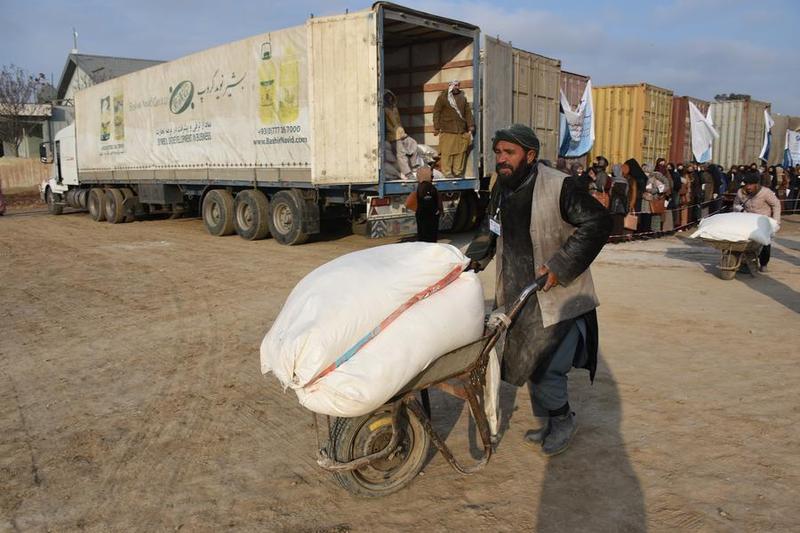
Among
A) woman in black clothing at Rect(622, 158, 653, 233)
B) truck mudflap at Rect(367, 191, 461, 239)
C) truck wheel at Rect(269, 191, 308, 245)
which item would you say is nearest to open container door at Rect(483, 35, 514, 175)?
truck mudflap at Rect(367, 191, 461, 239)

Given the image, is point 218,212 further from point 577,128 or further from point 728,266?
point 728,266

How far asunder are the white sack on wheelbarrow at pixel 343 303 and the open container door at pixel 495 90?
27.6 feet

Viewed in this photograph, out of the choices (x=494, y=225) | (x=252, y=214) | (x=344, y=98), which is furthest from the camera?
(x=252, y=214)

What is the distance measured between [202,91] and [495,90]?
18.7 feet

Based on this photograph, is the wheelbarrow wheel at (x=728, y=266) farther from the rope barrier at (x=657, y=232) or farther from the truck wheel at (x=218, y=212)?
the truck wheel at (x=218, y=212)

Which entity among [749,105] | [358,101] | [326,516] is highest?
[749,105]

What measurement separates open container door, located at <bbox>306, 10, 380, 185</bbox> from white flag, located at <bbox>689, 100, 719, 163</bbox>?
1413 cm

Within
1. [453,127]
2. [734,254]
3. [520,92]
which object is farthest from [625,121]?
[734,254]

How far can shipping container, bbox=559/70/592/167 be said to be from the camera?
563 inches

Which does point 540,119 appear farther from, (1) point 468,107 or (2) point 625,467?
(2) point 625,467

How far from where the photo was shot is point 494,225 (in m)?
3.46

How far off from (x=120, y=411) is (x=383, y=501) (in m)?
2.07

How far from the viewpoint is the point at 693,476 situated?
3.11 metres

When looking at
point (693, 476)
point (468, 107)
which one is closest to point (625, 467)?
point (693, 476)
